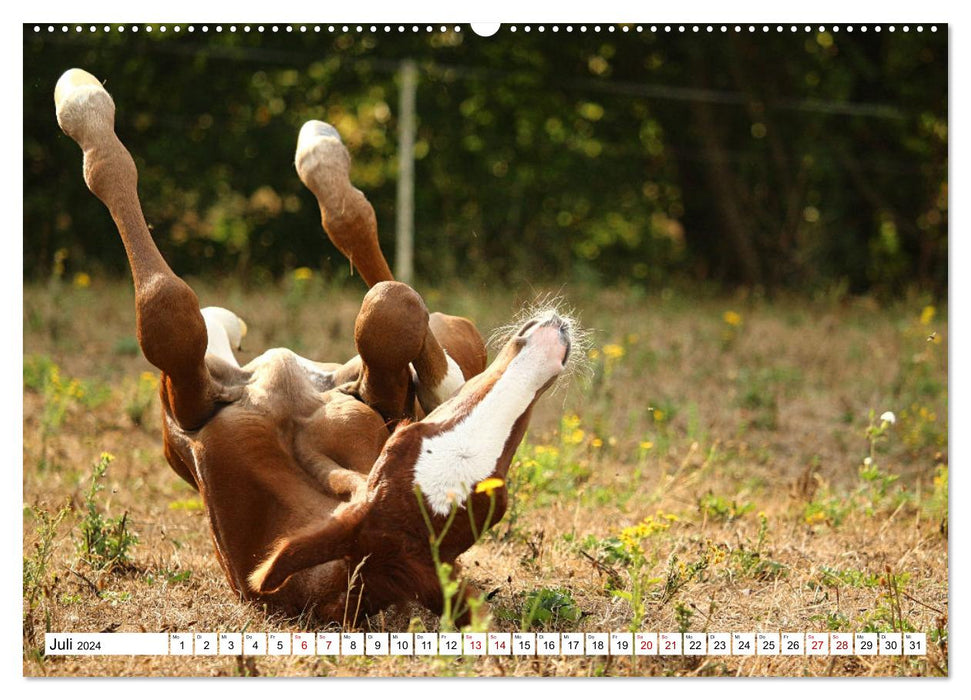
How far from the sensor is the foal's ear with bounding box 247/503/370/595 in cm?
289

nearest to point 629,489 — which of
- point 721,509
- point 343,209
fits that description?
point 721,509

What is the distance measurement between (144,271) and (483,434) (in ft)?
3.33

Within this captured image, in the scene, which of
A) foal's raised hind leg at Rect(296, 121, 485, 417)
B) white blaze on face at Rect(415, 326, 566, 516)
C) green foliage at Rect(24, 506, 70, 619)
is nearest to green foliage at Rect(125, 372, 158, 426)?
green foliage at Rect(24, 506, 70, 619)

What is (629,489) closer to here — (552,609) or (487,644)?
(552,609)

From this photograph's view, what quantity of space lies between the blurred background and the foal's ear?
4231mm

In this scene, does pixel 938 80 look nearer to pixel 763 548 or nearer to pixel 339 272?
pixel 763 548

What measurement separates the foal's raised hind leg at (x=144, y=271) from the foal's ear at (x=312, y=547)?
469mm

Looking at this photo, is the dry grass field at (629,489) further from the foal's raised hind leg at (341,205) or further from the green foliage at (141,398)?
the foal's raised hind leg at (341,205)

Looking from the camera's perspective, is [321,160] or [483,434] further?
→ [321,160]

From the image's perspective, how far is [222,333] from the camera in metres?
3.67

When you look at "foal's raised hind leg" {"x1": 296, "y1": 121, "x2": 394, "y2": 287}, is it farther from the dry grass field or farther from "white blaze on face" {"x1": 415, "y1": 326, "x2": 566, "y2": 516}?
"white blaze on face" {"x1": 415, "y1": 326, "x2": 566, "y2": 516}

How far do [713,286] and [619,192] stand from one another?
1240 millimetres

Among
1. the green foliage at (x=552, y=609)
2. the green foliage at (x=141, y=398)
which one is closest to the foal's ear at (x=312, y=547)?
the green foliage at (x=552, y=609)
